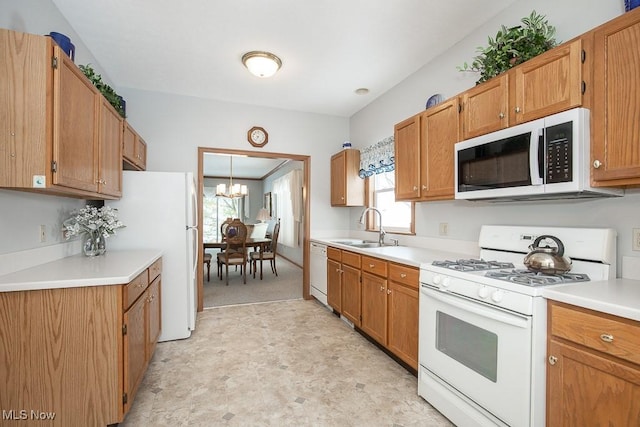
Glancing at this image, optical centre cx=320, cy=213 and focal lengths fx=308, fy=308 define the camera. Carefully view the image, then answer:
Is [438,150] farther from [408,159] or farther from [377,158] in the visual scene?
[377,158]

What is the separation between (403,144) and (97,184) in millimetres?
2438

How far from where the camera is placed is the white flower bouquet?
7.57 feet

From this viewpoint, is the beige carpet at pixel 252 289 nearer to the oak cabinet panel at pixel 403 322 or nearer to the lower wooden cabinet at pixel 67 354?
the oak cabinet panel at pixel 403 322

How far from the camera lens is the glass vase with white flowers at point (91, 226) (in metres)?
2.33

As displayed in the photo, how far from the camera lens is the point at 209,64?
306 cm

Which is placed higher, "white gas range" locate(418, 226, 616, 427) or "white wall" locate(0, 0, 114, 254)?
"white wall" locate(0, 0, 114, 254)

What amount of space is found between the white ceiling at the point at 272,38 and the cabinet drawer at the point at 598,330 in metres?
2.13

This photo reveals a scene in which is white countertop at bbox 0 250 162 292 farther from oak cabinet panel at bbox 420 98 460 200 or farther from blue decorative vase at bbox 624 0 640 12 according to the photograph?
blue decorative vase at bbox 624 0 640 12

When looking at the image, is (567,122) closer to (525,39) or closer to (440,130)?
(525,39)

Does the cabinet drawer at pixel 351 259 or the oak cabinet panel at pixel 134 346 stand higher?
the cabinet drawer at pixel 351 259

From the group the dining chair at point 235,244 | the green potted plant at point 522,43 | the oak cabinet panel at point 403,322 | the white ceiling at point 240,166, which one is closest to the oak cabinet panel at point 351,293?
the oak cabinet panel at point 403,322

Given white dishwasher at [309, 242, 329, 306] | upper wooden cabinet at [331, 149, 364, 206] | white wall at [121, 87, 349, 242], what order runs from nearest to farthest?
white wall at [121, 87, 349, 242] → white dishwasher at [309, 242, 329, 306] → upper wooden cabinet at [331, 149, 364, 206]

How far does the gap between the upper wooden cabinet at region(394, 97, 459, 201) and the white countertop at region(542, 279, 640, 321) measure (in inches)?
41.6

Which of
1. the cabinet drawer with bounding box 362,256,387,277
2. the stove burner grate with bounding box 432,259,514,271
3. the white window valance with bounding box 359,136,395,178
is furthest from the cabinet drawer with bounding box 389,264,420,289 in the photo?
the white window valance with bounding box 359,136,395,178
